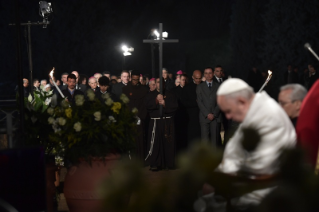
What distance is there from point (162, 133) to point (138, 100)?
850mm

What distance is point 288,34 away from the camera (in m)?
43.0

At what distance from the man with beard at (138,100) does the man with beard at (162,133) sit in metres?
0.17

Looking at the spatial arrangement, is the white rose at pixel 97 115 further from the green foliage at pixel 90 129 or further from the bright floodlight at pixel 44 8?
the bright floodlight at pixel 44 8

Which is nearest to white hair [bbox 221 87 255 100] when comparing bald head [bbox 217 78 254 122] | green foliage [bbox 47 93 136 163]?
bald head [bbox 217 78 254 122]

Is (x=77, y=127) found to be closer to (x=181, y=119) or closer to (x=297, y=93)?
(x=297, y=93)

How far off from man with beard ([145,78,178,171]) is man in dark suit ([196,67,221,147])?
791 mm

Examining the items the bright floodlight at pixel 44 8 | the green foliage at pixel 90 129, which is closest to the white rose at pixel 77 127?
the green foliage at pixel 90 129

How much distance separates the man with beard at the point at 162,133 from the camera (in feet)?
42.4

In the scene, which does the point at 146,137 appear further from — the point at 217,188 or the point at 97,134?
the point at 217,188

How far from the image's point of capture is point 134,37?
55.8 metres

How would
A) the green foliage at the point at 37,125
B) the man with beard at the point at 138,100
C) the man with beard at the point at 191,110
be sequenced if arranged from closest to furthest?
the green foliage at the point at 37,125
the man with beard at the point at 138,100
the man with beard at the point at 191,110

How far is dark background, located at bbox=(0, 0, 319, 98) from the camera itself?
42.2 meters

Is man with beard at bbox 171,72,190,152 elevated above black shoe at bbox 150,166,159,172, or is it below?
above

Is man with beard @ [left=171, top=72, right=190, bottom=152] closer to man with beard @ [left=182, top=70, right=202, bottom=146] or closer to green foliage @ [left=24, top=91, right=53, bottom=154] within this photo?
man with beard @ [left=182, top=70, right=202, bottom=146]
